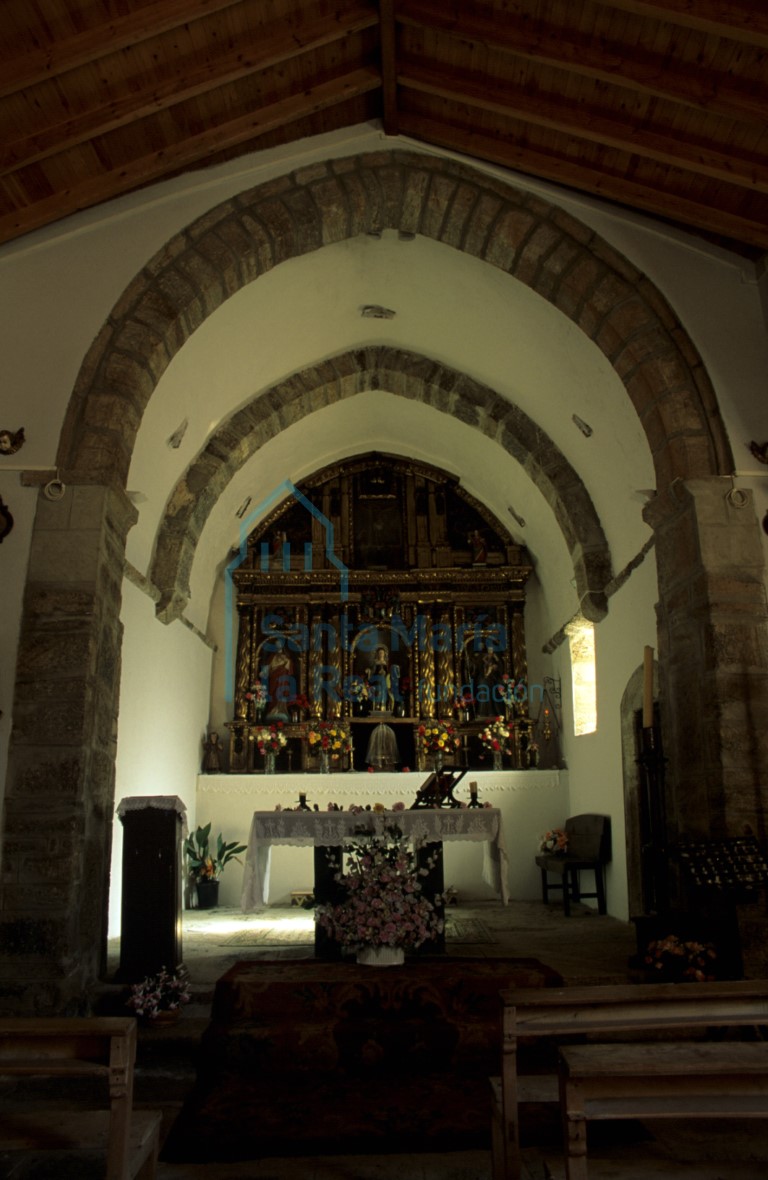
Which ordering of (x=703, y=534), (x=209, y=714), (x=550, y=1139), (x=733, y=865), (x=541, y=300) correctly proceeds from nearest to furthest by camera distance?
(x=550, y=1139)
(x=733, y=865)
(x=703, y=534)
(x=541, y=300)
(x=209, y=714)

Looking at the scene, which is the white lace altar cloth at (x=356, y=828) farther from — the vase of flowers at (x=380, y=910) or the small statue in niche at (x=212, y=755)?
the small statue in niche at (x=212, y=755)

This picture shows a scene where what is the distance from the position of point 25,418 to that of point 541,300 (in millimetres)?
4240

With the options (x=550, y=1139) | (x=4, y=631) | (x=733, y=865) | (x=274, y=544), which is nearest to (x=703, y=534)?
(x=733, y=865)

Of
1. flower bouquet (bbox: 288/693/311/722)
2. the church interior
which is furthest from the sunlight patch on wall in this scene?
flower bouquet (bbox: 288/693/311/722)

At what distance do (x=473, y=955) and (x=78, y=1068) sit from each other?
12.7 feet

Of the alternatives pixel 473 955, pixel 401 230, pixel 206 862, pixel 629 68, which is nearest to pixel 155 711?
pixel 206 862

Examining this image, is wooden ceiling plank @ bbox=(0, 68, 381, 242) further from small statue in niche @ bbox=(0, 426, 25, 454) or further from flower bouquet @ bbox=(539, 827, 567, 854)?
flower bouquet @ bbox=(539, 827, 567, 854)

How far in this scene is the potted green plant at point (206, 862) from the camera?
9688mm

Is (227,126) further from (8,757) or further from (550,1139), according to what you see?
(550,1139)

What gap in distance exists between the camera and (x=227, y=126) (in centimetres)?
627

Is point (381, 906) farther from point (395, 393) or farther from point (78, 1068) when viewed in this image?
point (395, 393)

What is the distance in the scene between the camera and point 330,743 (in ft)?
35.4

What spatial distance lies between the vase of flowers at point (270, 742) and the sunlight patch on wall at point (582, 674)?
11.6ft

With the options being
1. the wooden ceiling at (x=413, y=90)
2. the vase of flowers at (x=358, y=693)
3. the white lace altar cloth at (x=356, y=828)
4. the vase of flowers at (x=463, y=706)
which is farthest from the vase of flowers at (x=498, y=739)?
the wooden ceiling at (x=413, y=90)
